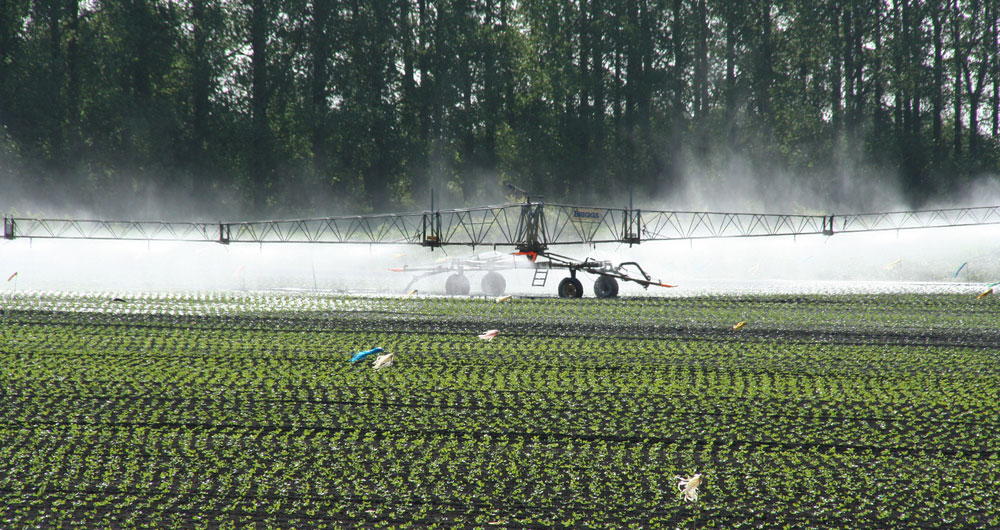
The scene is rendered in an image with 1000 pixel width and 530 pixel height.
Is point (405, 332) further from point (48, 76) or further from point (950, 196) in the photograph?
point (950, 196)

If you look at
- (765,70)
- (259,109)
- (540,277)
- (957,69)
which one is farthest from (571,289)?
(957,69)

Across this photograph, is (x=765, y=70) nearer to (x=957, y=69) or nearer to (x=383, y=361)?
(x=957, y=69)

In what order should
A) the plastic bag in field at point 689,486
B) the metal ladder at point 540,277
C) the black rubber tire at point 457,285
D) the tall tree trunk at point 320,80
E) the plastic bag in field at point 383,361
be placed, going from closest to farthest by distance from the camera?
the plastic bag in field at point 689,486 → the plastic bag in field at point 383,361 → the metal ladder at point 540,277 → the black rubber tire at point 457,285 → the tall tree trunk at point 320,80

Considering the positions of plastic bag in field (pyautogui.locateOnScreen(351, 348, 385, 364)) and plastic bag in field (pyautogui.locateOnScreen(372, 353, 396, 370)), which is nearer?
plastic bag in field (pyautogui.locateOnScreen(372, 353, 396, 370))

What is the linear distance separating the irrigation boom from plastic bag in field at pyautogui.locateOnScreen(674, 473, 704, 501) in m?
15.4

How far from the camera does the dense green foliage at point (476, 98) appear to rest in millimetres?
41844

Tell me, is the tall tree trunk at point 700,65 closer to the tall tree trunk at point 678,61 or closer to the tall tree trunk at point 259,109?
the tall tree trunk at point 678,61

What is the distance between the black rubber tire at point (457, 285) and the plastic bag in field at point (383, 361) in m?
13.2

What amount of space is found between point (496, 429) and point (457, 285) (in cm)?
1657

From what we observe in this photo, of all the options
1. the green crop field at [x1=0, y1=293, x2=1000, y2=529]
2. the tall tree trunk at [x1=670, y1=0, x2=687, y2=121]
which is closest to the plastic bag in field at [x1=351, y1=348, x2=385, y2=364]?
the green crop field at [x1=0, y1=293, x2=1000, y2=529]

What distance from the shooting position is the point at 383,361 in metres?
9.13

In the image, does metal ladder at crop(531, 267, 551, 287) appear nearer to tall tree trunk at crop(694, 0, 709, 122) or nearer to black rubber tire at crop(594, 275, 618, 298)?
black rubber tire at crop(594, 275, 618, 298)

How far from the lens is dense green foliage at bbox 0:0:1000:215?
41.8 m

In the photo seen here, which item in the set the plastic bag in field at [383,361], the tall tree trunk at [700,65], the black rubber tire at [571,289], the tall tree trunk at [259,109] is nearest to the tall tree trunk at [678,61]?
the tall tree trunk at [700,65]
